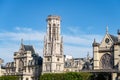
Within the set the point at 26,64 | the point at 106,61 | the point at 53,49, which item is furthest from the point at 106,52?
the point at 26,64

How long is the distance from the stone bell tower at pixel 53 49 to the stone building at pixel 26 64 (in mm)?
7664

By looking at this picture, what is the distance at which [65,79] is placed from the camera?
9475 cm

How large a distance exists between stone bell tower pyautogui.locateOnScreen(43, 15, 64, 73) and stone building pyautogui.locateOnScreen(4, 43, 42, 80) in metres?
7.66

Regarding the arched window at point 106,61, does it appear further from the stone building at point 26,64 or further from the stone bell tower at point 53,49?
the stone building at point 26,64

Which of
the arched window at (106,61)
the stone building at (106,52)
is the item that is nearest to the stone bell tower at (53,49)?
the stone building at (106,52)

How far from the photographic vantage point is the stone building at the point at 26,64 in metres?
116

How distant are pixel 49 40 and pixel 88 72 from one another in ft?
62.7

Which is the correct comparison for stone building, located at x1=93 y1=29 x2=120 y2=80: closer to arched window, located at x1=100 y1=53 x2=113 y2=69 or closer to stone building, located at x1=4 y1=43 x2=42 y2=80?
arched window, located at x1=100 y1=53 x2=113 y2=69

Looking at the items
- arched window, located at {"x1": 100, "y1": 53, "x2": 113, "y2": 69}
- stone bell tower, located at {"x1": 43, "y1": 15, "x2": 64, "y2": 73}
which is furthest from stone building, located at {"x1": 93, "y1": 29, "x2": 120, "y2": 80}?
stone bell tower, located at {"x1": 43, "y1": 15, "x2": 64, "y2": 73}

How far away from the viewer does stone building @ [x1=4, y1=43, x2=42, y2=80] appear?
11619 cm

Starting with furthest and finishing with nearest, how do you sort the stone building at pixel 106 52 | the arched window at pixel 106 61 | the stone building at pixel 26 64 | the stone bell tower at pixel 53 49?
the stone building at pixel 26 64 < the stone bell tower at pixel 53 49 < the arched window at pixel 106 61 < the stone building at pixel 106 52

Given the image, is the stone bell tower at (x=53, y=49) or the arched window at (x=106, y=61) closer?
the arched window at (x=106, y=61)

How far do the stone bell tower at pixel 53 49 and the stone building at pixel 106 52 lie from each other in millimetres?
13442

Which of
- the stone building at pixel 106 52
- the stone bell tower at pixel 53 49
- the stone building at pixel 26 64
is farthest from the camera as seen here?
the stone building at pixel 26 64
